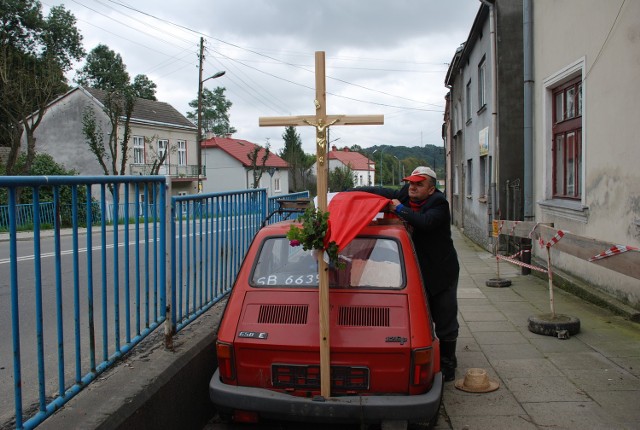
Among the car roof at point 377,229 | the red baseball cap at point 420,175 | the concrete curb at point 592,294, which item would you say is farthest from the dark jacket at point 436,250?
the concrete curb at point 592,294

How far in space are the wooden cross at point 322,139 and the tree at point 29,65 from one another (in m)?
26.6

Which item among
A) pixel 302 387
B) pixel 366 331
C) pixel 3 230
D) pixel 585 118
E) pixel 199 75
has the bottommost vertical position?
pixel 302 387

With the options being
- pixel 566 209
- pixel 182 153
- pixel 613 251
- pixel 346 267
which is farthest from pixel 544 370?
pixel 182 153

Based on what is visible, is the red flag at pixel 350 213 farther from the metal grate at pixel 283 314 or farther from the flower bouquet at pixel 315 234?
the metal grate at pixel 283 314

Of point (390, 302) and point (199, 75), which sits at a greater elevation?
point (199, 75)

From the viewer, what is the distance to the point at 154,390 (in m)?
3.48

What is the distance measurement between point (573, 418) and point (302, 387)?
204 centimetres

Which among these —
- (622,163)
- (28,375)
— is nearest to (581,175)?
(622,163)

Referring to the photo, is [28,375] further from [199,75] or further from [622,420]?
[199,75]

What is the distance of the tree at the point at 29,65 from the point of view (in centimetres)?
2833

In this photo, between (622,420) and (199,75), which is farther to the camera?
(199,75)

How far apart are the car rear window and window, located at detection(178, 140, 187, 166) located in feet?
147

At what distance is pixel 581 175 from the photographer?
8.95 metres

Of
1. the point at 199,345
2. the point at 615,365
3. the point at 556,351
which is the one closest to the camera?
the point at 199,345
